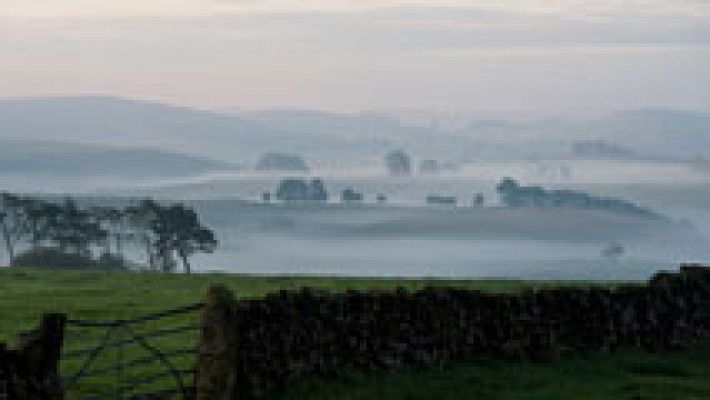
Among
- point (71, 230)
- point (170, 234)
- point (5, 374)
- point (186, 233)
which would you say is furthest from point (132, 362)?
point (71, 230)

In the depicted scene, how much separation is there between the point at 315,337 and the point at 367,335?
7.40 feet

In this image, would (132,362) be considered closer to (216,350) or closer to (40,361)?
(216,350)

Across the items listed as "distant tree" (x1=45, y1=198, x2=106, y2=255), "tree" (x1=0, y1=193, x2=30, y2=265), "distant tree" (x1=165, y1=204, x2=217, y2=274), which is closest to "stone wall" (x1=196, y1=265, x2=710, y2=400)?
"distant tree" (x1=165, y1=204, x2=217, y2=274)

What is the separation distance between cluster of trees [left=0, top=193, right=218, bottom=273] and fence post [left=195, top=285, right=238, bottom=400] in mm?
A: 111164

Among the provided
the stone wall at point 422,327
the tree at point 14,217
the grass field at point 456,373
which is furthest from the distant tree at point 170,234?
the stone wall at point 422,327

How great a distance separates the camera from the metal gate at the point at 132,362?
2681 cm

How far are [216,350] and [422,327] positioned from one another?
8220 mm

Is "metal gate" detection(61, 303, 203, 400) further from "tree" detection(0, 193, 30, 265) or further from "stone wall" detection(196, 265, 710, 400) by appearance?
"tree" detection(0, 193, 30, 265)

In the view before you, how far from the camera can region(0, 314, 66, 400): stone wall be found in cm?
2291

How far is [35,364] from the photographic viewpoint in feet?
76.6

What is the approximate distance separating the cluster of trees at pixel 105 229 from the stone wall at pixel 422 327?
99926 millimetres

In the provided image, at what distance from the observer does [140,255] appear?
561ft

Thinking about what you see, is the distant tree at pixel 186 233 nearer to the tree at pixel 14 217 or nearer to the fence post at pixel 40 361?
the tree at pixel 14 217

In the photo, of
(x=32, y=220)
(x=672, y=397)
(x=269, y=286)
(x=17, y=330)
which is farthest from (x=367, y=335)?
(x=32, y=220)
